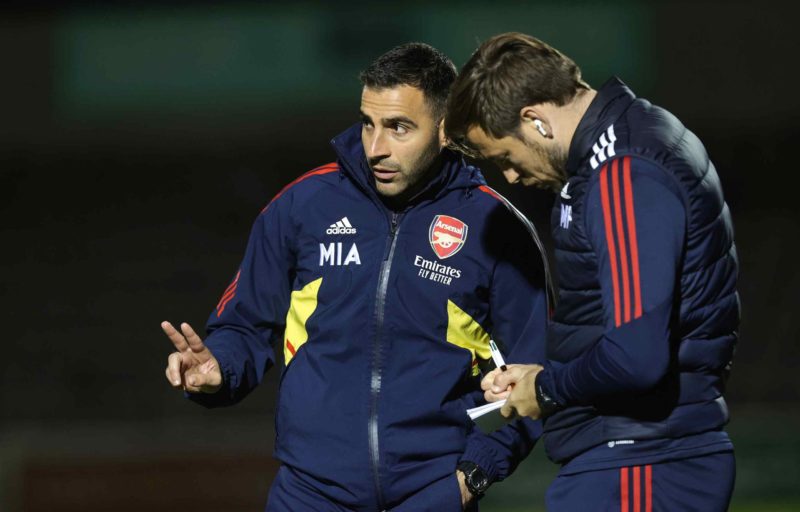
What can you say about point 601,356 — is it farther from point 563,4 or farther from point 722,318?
point 563,4

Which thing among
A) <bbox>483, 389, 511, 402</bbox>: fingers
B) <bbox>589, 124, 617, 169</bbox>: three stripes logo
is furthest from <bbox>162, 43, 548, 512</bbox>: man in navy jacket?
<bbox>589, 124, 617, 169</bbox>: three stripes logo

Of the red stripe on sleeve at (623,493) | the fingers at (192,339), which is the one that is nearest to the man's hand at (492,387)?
the red stripe on sleeve at (623,493)

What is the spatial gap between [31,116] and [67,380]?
7.21ft

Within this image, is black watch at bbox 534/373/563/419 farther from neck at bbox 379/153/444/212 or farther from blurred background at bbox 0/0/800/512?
blurred background at bbox 0/0/800/512

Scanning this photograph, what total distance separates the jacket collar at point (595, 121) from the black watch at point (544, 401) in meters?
0.42

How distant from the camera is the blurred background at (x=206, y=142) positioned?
8.38 meters

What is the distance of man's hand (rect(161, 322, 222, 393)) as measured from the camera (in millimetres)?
2613

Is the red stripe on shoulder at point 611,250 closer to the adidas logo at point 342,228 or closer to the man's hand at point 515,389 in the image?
the man's hand at point 515,389

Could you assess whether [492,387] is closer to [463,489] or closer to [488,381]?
[488,381]

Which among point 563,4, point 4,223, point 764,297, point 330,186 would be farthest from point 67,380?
point 330,186

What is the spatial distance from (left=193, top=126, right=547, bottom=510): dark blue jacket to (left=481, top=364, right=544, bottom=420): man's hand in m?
0.38

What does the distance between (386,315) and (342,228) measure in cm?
26

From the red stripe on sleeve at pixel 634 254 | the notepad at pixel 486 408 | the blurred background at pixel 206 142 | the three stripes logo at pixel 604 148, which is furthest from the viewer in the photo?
Answer: the blurred background at pixel 206 142

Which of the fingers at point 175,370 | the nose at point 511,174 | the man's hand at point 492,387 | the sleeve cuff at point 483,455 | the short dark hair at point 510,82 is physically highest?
the short dark hair at point 510,82
